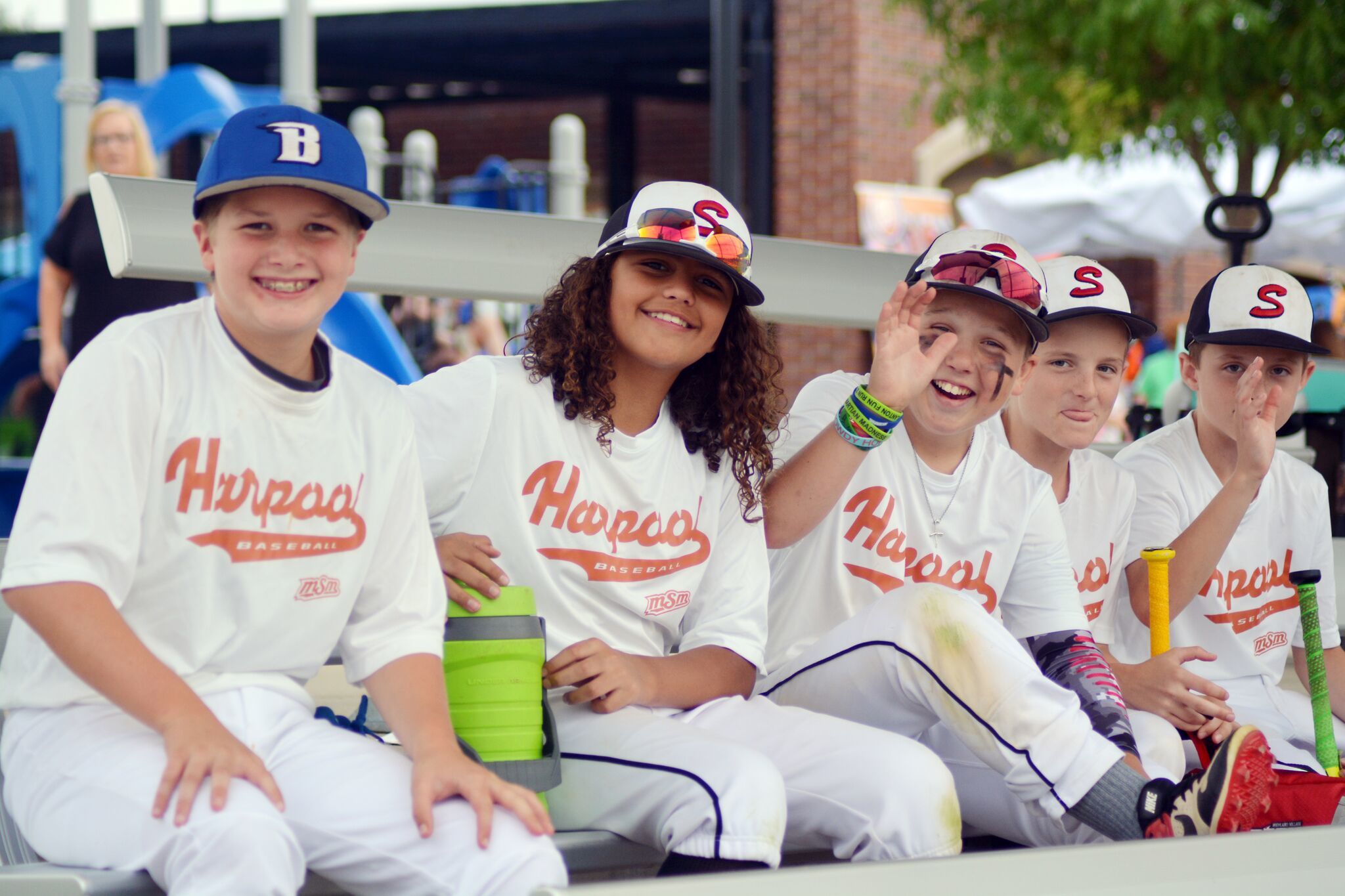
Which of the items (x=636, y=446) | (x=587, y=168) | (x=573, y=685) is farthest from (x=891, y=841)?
(x=587, y=168)

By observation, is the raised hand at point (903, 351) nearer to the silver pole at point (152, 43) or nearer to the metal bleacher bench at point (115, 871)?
the metal bleacher bench at point (115, 871)

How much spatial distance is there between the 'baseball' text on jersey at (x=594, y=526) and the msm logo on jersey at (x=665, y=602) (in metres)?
0.04

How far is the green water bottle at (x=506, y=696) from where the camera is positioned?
231cm

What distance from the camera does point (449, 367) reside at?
2.76 m

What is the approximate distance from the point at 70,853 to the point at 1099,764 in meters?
1.62

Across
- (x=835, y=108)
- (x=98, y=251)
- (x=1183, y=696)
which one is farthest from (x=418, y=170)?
(x=1183, y=696)

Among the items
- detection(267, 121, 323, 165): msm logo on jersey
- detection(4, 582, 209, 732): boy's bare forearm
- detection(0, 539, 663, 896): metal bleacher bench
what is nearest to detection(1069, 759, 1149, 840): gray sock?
detection(0, 539, 663, 896): metal bleacher bench

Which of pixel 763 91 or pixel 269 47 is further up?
pixel 269 47

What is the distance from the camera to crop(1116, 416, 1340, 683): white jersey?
351cm

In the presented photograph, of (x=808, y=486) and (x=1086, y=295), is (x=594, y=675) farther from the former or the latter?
(x=1086, y=295)

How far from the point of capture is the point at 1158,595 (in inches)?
121

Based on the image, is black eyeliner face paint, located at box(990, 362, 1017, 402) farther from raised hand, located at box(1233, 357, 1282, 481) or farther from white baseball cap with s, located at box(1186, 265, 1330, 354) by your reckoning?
white baseball cap with s, located at box(1186, 265, 1330, 354)

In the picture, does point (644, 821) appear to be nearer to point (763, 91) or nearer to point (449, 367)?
point (449, 367)

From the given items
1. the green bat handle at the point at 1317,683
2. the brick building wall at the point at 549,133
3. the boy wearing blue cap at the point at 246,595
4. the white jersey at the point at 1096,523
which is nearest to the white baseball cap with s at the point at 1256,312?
→ the white jersey at the point at 1096,523
